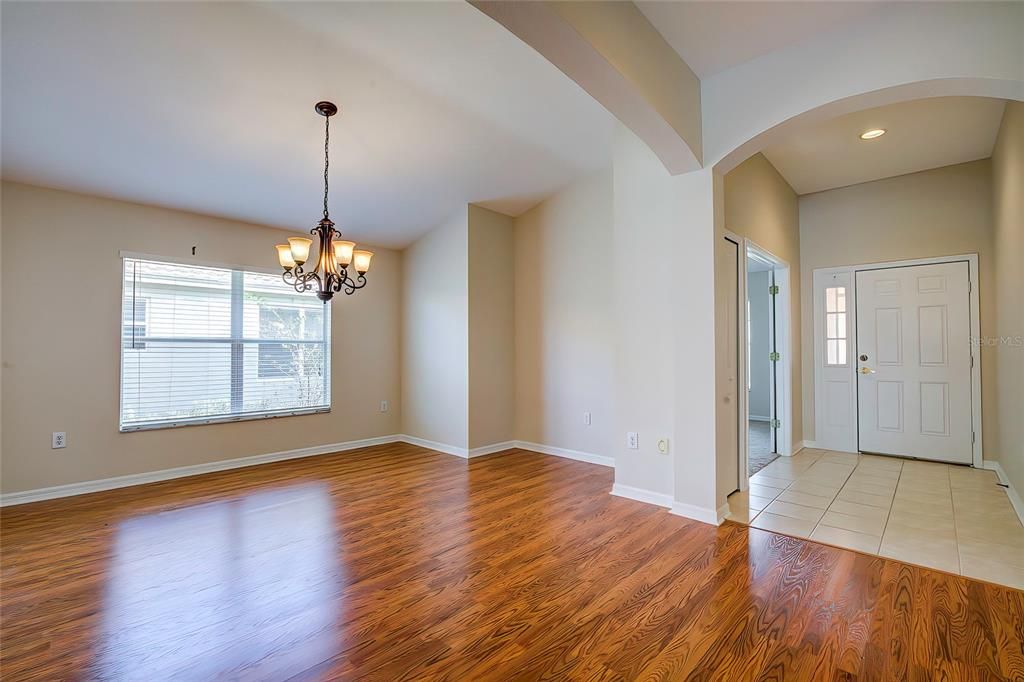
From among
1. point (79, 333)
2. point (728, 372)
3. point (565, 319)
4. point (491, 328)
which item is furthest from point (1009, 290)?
point (79, 333)

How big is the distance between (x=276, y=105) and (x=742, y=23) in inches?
119

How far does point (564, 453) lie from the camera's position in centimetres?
502

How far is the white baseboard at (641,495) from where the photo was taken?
11.2 feet

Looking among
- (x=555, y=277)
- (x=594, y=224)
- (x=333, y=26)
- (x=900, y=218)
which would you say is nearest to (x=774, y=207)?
(x=900, y=218)

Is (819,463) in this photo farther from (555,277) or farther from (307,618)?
(307,618)

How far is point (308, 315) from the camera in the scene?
527 centimetres

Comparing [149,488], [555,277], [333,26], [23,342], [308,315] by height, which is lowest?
[149,488]

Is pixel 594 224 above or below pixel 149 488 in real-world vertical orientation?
above

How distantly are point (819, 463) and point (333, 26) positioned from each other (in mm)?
5497

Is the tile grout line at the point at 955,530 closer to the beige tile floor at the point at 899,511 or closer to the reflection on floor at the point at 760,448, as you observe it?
the beige tile floor at the point at 899,511

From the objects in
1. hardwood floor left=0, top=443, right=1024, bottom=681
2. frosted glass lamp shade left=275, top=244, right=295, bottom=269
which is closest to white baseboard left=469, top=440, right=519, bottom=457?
hardwood floor left=0, top=443, right=1024, bottom=681

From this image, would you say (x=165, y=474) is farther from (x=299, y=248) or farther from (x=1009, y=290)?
(x=1009, y=290)

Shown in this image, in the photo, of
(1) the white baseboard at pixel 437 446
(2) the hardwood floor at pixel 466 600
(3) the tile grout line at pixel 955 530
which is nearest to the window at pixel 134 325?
(2) the hardwood floor at pixel 466 600

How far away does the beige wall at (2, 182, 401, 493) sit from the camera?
140 inches
